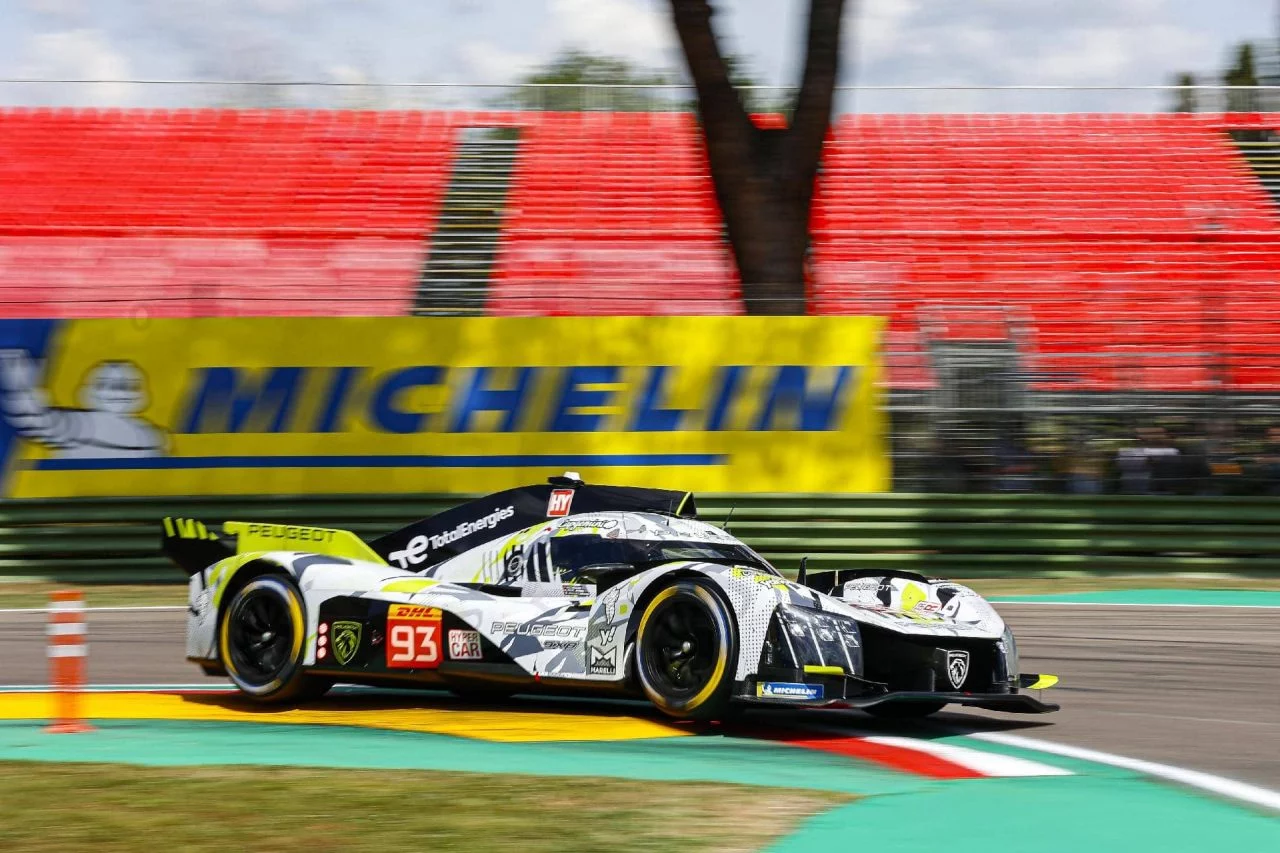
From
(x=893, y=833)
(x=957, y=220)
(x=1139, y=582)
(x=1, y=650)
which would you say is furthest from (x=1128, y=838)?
(x=957, y=220)

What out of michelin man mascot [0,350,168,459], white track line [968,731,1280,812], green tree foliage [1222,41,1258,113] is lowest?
white track line [968,731,1280,812]

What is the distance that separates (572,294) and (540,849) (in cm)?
1112

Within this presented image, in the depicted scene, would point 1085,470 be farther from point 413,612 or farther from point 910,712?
point 413,612

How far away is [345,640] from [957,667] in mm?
2811

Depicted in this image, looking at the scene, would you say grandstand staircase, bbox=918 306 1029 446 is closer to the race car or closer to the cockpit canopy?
the race car

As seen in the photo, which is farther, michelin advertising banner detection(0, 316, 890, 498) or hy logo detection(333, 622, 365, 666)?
michelin advertising banner detection(0, 316, 890, 498)

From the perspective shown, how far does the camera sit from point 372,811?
5160 mm

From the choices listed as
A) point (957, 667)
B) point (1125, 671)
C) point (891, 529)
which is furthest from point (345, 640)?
point (891, 529)

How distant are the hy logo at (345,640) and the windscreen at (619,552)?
989mm

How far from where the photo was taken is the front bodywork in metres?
6.54

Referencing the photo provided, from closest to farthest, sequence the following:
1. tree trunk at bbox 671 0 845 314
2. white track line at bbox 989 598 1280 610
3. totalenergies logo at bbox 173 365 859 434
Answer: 1. white track line at bbox 989 598 1280 610
2. totalenergies logo at bbox 173 365 859 434
3. tree trunk at bbox 671 0 845 314

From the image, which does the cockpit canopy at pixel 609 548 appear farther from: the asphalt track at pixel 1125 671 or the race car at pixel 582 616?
the asphalt track at pixel 1125 671

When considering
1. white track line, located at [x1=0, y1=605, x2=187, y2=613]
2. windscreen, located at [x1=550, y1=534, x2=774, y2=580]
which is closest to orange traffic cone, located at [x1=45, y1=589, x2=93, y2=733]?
windscreen, located at [x1=550, y1=534, x2=774, y2=580]

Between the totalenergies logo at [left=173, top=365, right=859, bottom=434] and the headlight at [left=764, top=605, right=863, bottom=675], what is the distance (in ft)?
24.6
